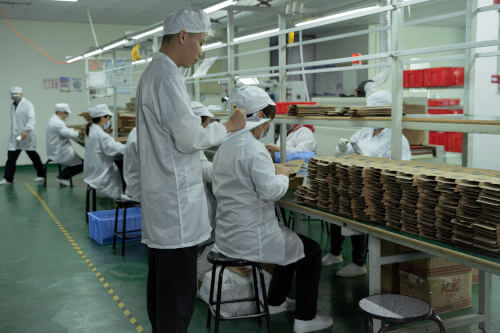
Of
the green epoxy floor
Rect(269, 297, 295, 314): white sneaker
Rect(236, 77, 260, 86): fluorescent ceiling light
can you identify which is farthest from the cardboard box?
Rect(236, 77, 260, 86): fluorescent ceiling light

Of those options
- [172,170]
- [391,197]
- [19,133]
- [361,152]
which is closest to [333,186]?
[391,197]

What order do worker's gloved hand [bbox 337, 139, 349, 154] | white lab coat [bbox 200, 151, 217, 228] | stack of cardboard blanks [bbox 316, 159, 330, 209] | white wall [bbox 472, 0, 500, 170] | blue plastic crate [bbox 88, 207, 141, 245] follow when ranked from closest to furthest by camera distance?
stack of cardboard blanks [bbox 316, 159, 330, 209]
white lab coat [bbox 200, 151, 217, 228]
worker's gloved hand [bbox 337, 139, 349, 154]
blue plastic crate [bbox 88, 207, 141, 245]
white wall [bbox 472, 0, 500, 170]

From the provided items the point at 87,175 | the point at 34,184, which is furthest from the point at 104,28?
the point at 87,175

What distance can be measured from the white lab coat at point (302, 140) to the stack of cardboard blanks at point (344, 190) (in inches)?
105

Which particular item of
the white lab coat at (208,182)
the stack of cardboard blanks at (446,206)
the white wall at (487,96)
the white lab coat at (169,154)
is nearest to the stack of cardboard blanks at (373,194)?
the stack of cardboard blanks at (446,206)

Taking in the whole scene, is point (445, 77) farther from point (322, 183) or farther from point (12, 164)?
point (12, 164)

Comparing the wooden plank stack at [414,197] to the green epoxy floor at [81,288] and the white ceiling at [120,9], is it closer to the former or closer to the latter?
the green epoxy floor at [81,288]

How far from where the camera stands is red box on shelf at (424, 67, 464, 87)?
314 inches

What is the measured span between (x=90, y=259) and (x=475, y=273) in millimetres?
3245

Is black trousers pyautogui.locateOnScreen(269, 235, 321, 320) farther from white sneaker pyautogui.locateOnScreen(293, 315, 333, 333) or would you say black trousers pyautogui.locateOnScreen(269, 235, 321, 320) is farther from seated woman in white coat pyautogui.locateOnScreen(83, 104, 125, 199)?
seated woman in white coat pyautogui.locateOnScreen(83, 104, 125, 199)

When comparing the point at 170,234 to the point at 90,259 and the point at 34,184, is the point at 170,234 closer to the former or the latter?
the point at 90,259

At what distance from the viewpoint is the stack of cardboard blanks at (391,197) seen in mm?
2367

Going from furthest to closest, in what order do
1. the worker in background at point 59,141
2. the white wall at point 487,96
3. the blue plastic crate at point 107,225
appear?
the worker in background at point 59,141 → the white wall at point 487,96 → the blue plastic crate at point 107,225

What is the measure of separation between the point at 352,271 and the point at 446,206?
1.94 meters
